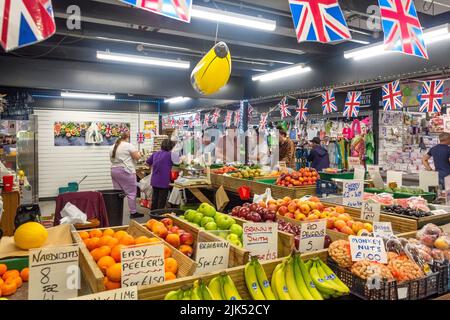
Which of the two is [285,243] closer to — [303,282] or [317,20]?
[303,282]

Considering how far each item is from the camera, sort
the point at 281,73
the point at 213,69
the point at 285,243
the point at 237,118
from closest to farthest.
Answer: the point at 285,243 < the point at 213,69 < the point at 281,73 < the point at 237,118

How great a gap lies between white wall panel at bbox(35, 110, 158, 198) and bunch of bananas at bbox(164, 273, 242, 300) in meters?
11.7

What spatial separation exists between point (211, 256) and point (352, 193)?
7.68 feet

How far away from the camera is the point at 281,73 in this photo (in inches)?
373

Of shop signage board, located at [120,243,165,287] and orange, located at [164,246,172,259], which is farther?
orange, located at [164,246,172,259]

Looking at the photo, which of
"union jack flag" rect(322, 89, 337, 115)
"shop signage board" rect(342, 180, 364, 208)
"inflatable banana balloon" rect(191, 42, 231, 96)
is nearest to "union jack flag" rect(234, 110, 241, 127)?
"union jack flag" rect(322, 89, 337, 115)

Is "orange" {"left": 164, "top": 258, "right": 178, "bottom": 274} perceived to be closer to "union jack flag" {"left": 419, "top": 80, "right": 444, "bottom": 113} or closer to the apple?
the apple

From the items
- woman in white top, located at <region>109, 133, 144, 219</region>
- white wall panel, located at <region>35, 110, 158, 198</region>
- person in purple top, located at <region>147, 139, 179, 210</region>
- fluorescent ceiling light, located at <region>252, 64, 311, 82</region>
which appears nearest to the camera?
person in purple top, located at <region>147, 139, 179, 210</region>

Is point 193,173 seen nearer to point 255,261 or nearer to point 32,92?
point 255,261

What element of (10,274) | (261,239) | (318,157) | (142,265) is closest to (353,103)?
(318,157)

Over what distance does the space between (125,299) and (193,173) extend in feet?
21.1

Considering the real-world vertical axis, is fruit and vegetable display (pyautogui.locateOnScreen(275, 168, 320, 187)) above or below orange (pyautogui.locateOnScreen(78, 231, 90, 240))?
above

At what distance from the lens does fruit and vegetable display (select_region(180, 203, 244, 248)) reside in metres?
2.39
